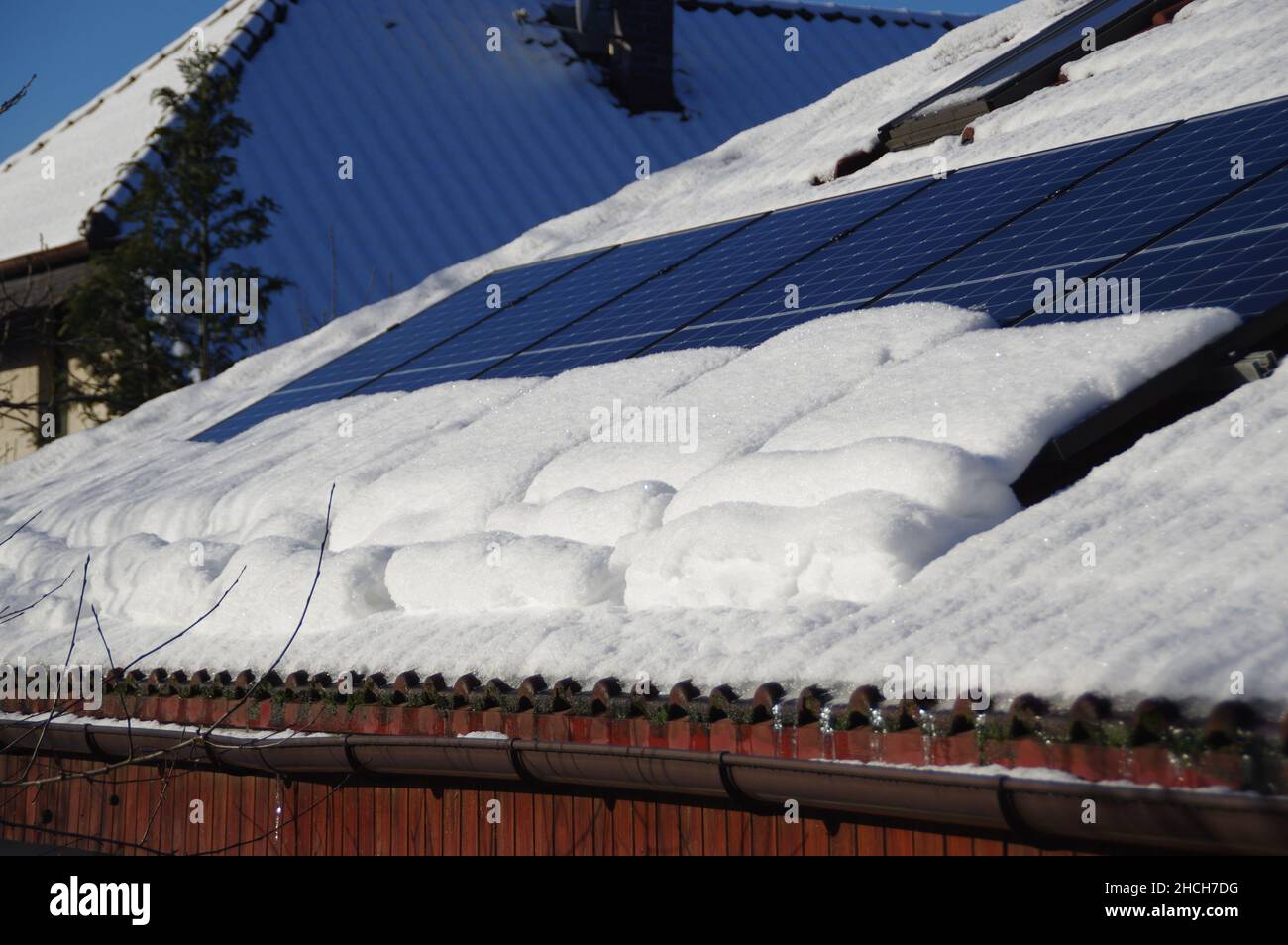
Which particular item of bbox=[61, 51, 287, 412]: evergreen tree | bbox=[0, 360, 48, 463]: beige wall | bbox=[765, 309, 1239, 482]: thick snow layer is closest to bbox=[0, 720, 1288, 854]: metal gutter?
bbox=[765, 309, 1239, 482]: thick snow layer

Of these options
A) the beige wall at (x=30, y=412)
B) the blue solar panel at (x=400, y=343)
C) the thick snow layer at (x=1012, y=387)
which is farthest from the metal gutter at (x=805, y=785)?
the beige wall at (x=30, y=412)

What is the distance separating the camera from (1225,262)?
620cm

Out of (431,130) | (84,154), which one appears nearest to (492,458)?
(431,130)

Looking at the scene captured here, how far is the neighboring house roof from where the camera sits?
19.5 m

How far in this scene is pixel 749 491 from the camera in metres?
5.86

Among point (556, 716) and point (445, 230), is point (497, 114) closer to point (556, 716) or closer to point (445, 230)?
point (445, 230)

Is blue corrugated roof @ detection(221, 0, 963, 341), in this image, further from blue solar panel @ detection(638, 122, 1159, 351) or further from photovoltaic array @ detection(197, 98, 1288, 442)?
blue solar panel @ detection(638, 122, 1159, 351)

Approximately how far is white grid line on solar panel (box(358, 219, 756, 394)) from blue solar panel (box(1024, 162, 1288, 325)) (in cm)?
480

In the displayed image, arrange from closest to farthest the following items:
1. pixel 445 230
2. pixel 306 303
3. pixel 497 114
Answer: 1. pixel 306 303
2. pixel 445 230
3. pixel 497 114

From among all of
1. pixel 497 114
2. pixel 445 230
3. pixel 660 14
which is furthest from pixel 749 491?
pixel 660 14

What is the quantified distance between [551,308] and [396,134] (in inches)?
425

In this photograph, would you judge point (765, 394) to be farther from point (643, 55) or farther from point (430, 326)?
point (643, 55)

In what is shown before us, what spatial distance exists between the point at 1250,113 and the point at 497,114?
15.6 meters
